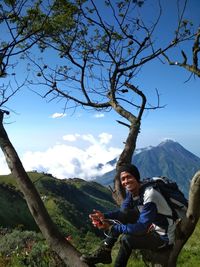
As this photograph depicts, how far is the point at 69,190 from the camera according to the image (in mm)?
162125

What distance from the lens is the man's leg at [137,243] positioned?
7141 millimetres

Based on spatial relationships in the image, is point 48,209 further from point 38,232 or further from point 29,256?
point 29,256

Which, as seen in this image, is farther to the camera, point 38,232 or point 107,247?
point 38,232

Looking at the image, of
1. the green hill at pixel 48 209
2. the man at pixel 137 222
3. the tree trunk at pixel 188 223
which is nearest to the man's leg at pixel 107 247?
the man at pixel 137 222

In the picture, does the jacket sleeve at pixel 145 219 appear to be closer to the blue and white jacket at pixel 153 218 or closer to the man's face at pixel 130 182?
the blue and white jacket at pixel 153 218

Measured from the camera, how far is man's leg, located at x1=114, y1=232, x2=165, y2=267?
23.4 ft

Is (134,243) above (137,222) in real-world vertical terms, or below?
below

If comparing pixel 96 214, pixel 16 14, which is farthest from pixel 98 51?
pixel 96 214

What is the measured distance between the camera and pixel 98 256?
774 cm

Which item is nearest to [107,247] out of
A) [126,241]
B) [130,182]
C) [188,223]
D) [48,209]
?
[126,241]

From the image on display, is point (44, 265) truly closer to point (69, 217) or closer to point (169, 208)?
point (169, 208)

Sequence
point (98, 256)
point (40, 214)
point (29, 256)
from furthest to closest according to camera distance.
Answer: point (29, 256)
point (40, 214)
point (98, 256)

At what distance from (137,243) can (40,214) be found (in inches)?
81.6

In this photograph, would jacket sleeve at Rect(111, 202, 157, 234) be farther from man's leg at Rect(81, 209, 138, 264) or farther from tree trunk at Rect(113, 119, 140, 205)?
tree trunk at Rect(113, 119, 140, 205)
